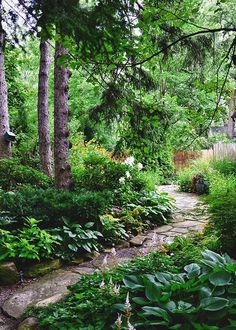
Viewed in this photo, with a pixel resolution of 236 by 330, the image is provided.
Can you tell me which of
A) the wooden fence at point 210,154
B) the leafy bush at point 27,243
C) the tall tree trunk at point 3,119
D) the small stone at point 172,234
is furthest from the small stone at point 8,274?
the wooden fence at point 210,154

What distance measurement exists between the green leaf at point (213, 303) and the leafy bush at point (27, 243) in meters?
2.06

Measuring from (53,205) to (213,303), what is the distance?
2.77m

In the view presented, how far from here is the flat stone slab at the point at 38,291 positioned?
9.52 ft

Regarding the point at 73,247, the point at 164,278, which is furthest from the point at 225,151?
the point at 164,278

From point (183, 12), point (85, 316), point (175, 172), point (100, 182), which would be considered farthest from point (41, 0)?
point (175, 172)

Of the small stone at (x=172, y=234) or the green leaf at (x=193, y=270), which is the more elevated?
the green leaf at (x=193, y=270)

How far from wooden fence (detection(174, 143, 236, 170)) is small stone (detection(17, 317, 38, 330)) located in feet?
34.5

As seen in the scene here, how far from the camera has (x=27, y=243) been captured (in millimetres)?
3693

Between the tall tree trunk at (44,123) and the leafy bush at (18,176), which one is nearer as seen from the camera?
the leafy bush at (18,176)

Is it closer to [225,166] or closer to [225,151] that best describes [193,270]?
[225,166]

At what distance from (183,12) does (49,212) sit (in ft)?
9.37

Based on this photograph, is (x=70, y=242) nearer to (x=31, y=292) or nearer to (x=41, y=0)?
(x=31, y=292)

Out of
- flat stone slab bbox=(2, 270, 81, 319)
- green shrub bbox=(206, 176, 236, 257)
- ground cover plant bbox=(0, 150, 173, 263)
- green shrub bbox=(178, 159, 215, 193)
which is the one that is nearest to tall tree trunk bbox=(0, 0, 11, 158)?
ground cover plant bbox=(0, 150, 173, 263)

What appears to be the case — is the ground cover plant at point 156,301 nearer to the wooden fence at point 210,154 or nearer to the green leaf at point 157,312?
the green leaf at point 157,312
